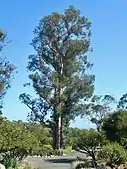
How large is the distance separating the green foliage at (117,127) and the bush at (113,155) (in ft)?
23.8

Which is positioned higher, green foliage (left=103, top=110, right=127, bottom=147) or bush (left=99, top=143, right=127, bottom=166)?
green foliage (left=103, top=110, right=127, bottom=147)

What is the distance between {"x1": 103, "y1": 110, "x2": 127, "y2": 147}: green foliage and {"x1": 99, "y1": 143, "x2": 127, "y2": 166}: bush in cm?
725

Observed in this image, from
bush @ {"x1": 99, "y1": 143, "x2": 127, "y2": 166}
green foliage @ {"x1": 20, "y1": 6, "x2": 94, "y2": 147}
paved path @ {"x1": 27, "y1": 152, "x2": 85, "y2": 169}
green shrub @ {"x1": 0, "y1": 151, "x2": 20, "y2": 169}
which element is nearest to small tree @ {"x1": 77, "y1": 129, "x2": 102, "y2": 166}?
paved path @ {"x1": 27, "y1": 152, "x2": 85, "y2": 169}

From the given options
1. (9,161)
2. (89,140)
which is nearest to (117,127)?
(89,140)

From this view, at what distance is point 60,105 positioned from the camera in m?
50.2

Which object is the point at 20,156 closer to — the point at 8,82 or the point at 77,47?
the point at 8,82

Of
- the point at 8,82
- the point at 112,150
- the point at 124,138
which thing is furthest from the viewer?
the point at 124,138

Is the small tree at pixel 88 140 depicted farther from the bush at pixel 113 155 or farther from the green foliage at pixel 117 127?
the bush at pixel 113 155

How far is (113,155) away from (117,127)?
33.3 feet

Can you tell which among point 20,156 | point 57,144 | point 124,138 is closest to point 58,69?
point 57,144

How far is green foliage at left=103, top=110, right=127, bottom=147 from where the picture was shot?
105 ft

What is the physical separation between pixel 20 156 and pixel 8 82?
5.37 meters

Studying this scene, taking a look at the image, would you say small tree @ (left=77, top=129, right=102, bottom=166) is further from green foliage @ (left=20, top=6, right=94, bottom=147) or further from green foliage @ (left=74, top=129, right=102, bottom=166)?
green foliage @ (left=20, top=6, right=94, bottom=147)

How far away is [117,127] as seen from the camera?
33062mm
